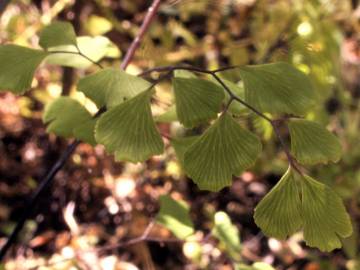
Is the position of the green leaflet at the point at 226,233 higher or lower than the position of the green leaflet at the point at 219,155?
lower

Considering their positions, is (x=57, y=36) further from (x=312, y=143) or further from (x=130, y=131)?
(x=312, y=143)

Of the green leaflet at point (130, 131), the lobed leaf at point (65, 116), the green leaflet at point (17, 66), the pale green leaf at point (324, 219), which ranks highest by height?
the green leaflet at point (17, 66)

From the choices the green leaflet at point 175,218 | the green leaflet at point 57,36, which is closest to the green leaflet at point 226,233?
the green leaflet at point 175,218

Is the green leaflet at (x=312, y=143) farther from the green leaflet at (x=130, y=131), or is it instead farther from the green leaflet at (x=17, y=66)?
the green leaflet at (x=17, y=66)

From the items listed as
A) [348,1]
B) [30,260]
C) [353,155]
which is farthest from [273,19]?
[30,260]

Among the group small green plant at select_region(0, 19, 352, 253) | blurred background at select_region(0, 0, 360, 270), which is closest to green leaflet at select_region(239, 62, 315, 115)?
small green plant at select_region(0, 19, 352, 253)

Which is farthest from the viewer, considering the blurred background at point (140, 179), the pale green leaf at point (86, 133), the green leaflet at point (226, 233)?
the blurred background at point (140, 179)
